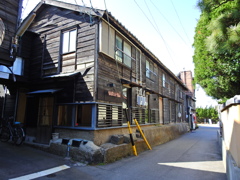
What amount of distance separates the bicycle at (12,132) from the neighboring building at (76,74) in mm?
669

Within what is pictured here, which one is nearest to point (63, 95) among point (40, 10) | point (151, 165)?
Answer: point (151, 165)

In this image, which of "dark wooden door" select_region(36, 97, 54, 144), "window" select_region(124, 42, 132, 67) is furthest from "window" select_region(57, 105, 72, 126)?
"window" select_region(124, 42, 132, 67)

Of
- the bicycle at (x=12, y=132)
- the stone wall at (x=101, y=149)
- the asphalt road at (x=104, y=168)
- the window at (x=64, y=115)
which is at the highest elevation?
the window at (x=64, y=115)

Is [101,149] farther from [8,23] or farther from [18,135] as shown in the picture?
[8,23]

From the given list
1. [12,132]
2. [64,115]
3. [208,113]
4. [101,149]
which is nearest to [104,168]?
[101,149]

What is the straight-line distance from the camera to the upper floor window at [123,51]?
8.84 m

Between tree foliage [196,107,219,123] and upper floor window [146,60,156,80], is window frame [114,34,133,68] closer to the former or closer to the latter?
upper floor window [146,60,156,80]

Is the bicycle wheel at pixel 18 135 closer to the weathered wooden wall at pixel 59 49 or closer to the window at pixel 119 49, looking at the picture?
the weathered wooden wall at pixel 59 49

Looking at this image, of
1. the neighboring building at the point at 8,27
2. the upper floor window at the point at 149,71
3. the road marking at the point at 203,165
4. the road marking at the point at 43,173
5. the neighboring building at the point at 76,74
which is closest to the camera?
the road marking at the point at 43,173

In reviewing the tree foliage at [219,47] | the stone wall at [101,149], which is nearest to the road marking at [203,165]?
the stone wall at [101,149]

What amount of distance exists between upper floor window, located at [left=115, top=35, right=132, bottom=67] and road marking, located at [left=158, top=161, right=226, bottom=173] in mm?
5641

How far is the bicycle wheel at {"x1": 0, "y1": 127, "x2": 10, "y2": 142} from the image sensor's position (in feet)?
26.3

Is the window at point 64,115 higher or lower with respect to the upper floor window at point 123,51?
lower

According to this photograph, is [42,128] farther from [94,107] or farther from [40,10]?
[40,10]
